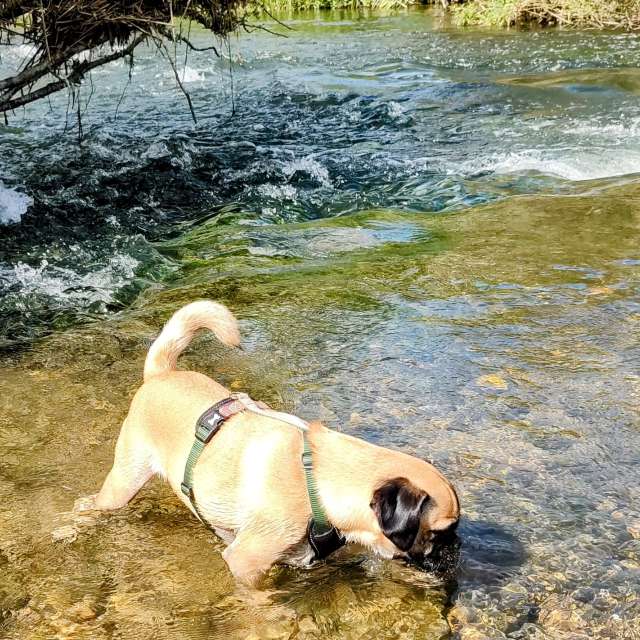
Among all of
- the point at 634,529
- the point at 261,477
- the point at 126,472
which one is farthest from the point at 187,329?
the point at 634,529

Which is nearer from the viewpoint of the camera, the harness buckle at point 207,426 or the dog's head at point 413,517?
the dog's head at point 413,517

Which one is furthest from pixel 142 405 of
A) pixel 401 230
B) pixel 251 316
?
pixel 401 230

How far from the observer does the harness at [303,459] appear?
127 inches

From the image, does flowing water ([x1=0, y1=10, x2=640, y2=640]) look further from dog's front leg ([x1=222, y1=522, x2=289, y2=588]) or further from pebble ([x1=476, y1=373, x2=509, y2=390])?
dog's front leg ([x1=222, y1=522, x2=289, y2=588])

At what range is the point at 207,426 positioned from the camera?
3.56 meters

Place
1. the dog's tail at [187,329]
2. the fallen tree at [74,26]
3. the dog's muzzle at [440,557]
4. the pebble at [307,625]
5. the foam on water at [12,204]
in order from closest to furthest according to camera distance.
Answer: the dog's muzzle at [440,557]
the pebble at [307,625]
the dog's tail at [187,329]
the fallen tree at [74,26]
the foam on water at [12,204]

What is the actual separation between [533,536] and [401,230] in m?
4.84

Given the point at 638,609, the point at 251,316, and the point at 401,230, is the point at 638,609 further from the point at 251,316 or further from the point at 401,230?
the point at 401,230

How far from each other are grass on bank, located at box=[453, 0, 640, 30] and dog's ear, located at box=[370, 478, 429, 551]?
791 inches

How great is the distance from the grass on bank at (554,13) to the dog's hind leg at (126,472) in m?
19.9

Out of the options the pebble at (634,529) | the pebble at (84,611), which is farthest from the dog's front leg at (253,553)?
the pebble at (634,529)

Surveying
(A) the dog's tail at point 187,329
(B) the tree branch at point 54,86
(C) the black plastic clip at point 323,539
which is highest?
(B) the tree branch at point 54,86

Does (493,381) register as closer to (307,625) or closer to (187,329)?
(187,329)

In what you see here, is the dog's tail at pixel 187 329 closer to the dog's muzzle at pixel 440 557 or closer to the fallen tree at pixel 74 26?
the dog's muzzle at pixel 440 557
